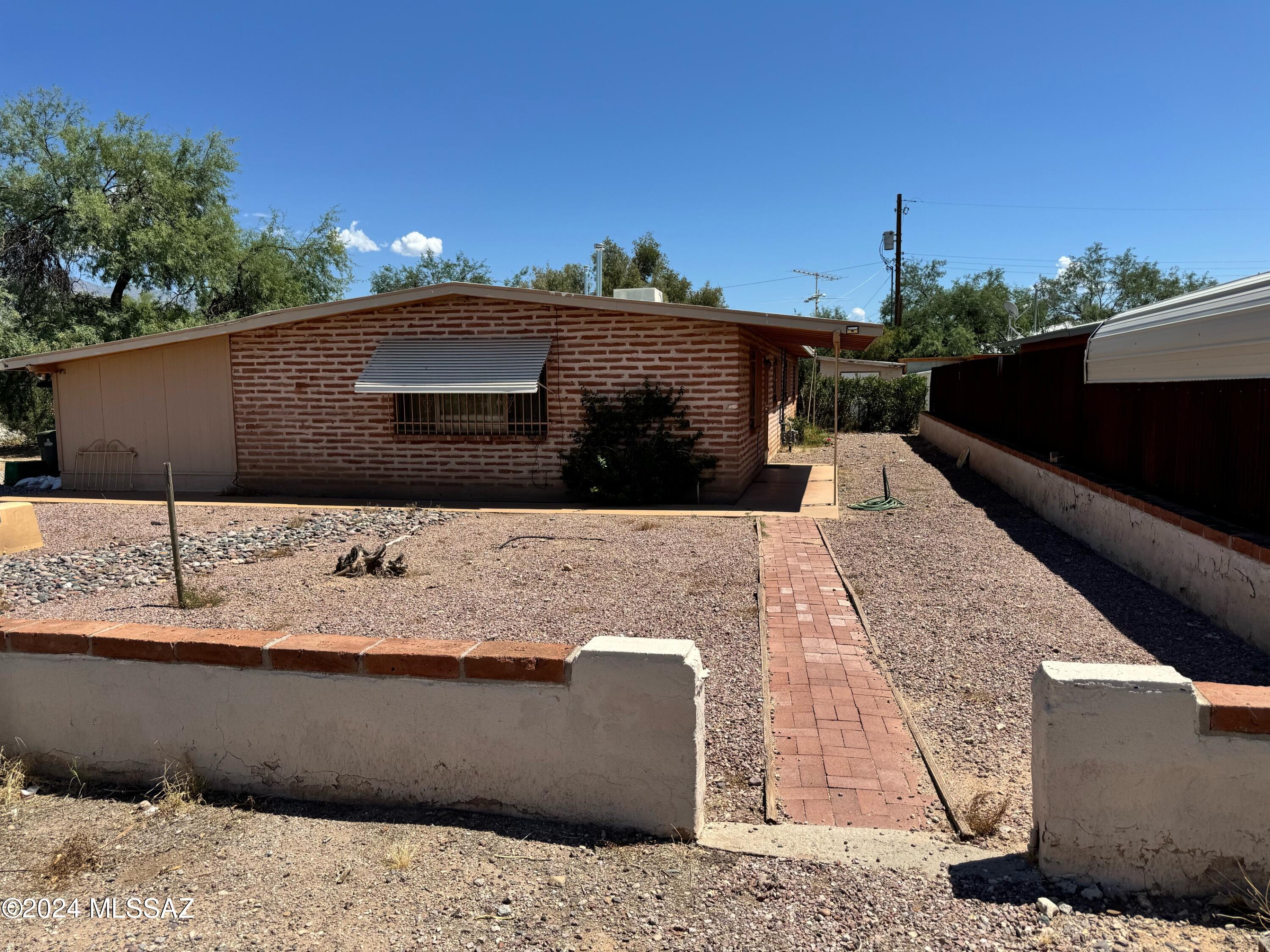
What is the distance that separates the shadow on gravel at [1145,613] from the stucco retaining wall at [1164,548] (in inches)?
3.6

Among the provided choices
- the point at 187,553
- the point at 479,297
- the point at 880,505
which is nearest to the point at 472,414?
the point at 479,297

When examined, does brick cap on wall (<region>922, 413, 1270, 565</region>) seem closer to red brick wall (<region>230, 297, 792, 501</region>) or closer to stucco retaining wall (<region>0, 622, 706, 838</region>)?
red brick wall (<region>230, 297, 792, 501</region>)

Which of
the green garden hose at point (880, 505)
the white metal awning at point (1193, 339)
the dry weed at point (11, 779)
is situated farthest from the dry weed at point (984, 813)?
the green garden hose at point (880, 505)

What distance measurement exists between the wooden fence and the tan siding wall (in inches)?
479

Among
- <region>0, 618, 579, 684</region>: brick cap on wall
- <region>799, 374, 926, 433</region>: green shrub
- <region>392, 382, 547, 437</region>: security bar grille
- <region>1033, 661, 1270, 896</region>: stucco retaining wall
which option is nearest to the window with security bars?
<region>392, 382, 547, 437</region>: security bar grille

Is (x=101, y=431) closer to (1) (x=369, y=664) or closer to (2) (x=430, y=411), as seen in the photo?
(2) (x=430, y=411)

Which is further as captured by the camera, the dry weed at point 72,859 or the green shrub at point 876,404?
the green shrub at point 876,404

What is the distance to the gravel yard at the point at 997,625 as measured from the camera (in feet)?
13.3

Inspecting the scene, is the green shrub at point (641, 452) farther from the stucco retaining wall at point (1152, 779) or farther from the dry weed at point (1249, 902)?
the dry weed at point (1249, 902)

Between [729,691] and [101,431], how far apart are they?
1316 cm

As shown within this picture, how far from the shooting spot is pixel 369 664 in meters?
3.15

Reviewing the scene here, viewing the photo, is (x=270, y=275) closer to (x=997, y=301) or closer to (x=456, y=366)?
(x=456, y=366)

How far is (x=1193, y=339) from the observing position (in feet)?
21.7

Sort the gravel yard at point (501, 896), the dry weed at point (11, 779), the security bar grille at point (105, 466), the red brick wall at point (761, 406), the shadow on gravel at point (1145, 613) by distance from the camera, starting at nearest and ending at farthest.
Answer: the gravel yard at point (501, 896)
the dry weed at point (11, 779)
the shadow on gravel at point (1145, 613)
the red brick wall at point (761, 406)
the security bar grille at point (105, 466)
